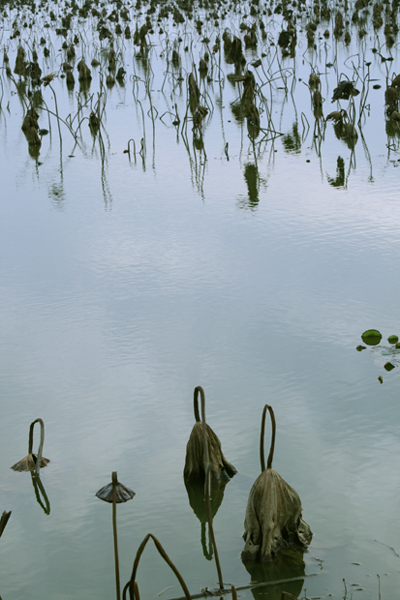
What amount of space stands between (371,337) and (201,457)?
100 centimetres

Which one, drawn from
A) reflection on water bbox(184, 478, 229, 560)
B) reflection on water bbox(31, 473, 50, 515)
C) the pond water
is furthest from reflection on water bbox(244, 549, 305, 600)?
reflection on water bbox(31, 473, 50, 515)

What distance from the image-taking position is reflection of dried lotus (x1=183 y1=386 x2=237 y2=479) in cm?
189

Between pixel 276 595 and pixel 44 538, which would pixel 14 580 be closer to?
pixel 44 538

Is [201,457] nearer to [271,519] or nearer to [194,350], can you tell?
[271,519]

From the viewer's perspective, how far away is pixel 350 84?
5.67 m

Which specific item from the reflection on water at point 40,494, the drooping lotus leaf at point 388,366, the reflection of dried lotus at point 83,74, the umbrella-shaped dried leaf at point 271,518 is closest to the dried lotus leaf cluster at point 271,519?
the umbrella-shaped dried leaf at point 271,518

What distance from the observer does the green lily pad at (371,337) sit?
2662 mm

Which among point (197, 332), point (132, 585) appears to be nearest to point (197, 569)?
point (132, 585)

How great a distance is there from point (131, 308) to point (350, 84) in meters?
3.35

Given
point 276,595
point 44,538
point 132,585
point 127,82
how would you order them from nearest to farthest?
point 132,585, point 276,595, point 44,538, point 127,82

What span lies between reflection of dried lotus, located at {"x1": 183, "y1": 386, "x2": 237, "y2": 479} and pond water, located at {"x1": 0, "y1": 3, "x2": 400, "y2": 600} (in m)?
0.05

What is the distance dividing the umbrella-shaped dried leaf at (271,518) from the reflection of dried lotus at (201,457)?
0.27 metres

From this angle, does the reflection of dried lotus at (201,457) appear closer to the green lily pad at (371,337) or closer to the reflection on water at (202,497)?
the reflection on water at (202,497)

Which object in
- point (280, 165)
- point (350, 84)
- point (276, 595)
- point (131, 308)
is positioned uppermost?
point (350, 84)
